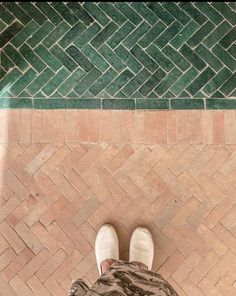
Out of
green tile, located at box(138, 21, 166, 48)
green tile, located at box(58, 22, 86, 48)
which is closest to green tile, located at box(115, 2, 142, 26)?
green tile, located at box(138, 21, 166, 48)

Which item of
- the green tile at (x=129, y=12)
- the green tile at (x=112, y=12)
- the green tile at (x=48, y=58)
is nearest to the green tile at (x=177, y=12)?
the green tile at (x=129, y=12)

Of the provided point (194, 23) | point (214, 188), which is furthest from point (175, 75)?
point (214, 188)

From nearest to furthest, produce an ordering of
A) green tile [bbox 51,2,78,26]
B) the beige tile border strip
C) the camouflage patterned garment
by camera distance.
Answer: the camouflage patterned garment
the beige tile border strip
green tile [bbox 51,2,78,26]

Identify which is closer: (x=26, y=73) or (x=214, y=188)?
(x=214, y=188)

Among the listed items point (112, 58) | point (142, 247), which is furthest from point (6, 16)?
point (142, 247)

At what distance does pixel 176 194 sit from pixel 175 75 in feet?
3.20

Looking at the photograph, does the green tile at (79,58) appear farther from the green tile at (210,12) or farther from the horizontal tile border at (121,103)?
the green tile at (210,12)

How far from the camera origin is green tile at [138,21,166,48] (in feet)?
12.4

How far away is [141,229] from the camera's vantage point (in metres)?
3.44

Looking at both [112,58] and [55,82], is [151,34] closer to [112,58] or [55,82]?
[112,58]

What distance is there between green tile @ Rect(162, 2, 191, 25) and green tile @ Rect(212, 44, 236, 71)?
1.10ft

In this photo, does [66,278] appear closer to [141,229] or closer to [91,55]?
[141,229]

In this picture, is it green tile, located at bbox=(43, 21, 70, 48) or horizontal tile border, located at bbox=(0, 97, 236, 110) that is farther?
green tile, located at bbox=(43, 21, 70, 48)

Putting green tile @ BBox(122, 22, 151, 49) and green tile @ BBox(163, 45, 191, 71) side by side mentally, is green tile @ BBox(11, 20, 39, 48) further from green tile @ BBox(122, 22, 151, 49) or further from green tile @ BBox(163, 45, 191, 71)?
green tile @ BBox(163, 45, 191, 71)
